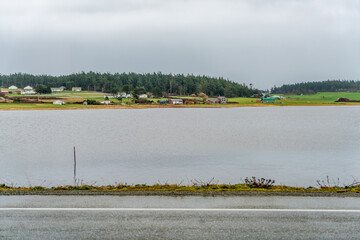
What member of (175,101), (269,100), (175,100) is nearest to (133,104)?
(175,101)

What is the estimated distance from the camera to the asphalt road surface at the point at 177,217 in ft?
24.2

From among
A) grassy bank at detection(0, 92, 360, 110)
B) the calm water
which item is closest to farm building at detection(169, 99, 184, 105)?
grassy bank at detection(0, 92, 360, 110)

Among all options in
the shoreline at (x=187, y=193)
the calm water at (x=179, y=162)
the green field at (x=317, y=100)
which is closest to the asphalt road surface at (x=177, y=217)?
the shoreline at (x=187, y=193)

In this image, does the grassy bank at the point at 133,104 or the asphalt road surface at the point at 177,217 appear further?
the grassy bank at the point at 133,104

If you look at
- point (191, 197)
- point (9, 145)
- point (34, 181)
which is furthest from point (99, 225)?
point (9, 145)

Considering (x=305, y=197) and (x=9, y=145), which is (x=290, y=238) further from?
(x=9, y=145)

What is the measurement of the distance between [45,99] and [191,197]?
145544mm

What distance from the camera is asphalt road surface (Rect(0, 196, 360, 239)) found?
738cm

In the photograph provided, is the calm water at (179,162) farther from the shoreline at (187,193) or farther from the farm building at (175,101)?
the farm building at (175,101)

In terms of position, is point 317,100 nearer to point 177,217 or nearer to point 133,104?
point 133,104

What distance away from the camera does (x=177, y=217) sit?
8.38 metres

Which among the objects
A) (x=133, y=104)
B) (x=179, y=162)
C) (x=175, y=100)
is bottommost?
(x=179, y=162)

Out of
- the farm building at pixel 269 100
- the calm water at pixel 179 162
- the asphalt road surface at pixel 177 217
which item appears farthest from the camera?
the farm building at pixel 269 100

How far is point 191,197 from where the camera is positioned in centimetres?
1027
